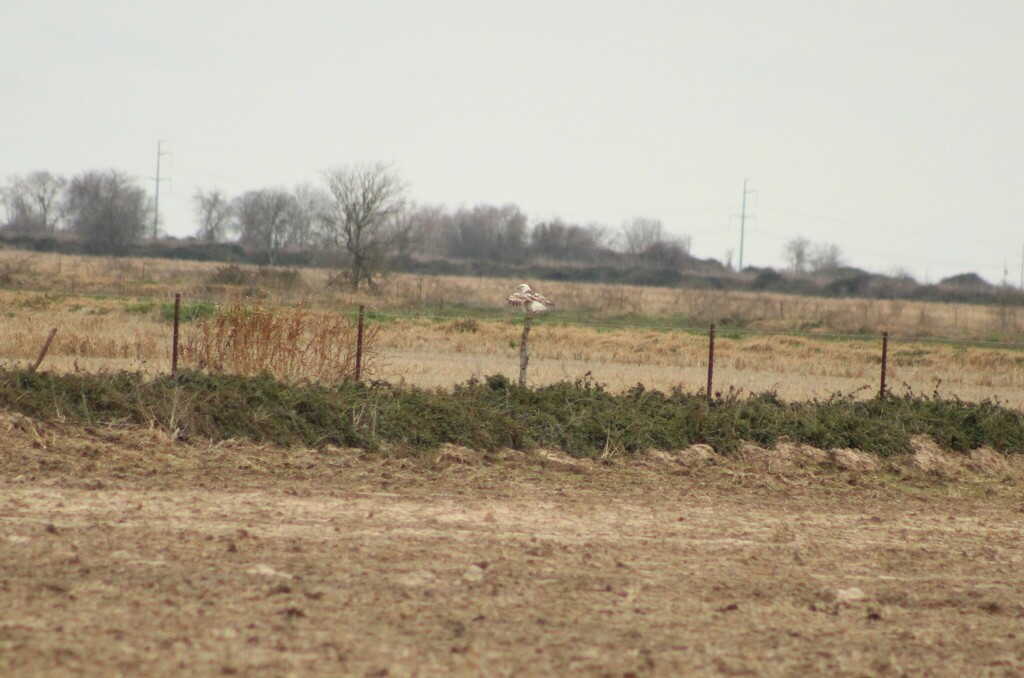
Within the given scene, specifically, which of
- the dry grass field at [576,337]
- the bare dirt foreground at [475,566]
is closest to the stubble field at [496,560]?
the bare dirt foreground at [475,566]

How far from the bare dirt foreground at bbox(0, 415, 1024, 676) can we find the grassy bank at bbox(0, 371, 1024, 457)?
46 centimetres

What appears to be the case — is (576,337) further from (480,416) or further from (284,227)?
(284,227)

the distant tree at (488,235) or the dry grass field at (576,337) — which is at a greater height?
the distant tree at (488,235)

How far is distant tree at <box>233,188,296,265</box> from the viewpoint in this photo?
Result: 115750mm

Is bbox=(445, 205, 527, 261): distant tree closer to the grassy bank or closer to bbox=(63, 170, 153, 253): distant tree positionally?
bbox=(63, 170, 153, 253): distant tree

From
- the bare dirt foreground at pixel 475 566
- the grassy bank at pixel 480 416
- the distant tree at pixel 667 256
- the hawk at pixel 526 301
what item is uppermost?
the distant tree at pixel 667 256

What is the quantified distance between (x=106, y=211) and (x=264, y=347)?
86364 millimetres

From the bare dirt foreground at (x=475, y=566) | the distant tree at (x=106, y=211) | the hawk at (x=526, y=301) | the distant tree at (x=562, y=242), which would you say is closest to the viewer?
the bare dirt foreground at (x=475, y=566)

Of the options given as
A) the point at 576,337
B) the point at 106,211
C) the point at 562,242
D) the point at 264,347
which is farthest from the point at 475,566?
the point at 562,242

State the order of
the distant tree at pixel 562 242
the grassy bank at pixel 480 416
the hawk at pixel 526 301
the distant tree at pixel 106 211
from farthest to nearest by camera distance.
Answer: the distant tree at pixel 562 242, the distant tree at pixel 106 211, the hawk at pixel 526 301, the grassy bank at pixel 480 416

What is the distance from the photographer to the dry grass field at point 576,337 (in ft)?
69.6

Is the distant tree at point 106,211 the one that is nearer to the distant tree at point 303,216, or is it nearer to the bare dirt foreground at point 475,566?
the distant tree at point 303,216

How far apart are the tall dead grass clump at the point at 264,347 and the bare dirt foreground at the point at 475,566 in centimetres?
436

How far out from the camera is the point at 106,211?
3804 inches
